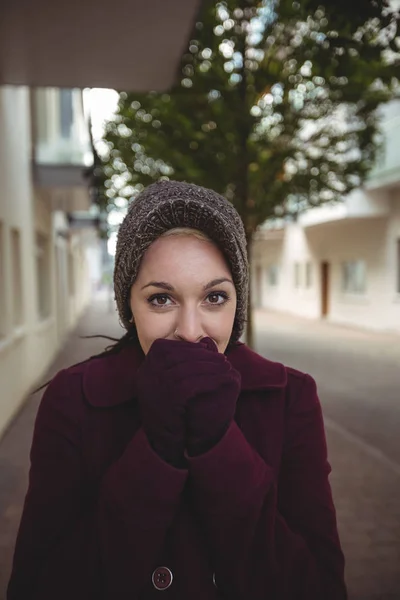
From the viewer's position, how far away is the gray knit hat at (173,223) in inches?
49.4

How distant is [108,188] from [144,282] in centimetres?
1209

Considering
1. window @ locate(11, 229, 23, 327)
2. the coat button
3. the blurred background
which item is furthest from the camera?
window @ locate(11, 229, 23, 327)

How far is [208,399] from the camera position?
111 centimetres

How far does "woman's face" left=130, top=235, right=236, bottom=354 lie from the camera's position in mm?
1254

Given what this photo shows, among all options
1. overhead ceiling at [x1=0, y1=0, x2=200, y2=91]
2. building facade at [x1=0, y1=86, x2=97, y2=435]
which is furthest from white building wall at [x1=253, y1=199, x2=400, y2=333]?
overhead ceiling at [x1=0, y1=0, x2=200, y2=91]

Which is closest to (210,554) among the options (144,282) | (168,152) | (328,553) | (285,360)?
(328,553)

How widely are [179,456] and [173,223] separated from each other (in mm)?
513

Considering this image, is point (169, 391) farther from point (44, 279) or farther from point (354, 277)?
point (354, 277)

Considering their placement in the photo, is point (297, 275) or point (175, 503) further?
point (297, 275)

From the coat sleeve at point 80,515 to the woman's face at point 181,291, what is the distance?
245mm

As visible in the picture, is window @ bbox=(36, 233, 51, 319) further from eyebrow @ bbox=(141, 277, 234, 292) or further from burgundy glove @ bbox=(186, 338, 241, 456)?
burgundy glove @ bbox=(186, 338, 241, 456)

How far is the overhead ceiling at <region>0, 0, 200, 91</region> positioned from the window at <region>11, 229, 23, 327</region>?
8.08ft

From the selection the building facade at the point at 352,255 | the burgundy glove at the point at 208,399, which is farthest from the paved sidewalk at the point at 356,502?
the building facade at the point at 352,255

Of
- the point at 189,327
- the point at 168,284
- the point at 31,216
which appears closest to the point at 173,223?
the point at 168,284
